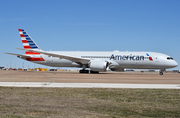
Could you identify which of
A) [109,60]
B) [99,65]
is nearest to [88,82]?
[99,65]

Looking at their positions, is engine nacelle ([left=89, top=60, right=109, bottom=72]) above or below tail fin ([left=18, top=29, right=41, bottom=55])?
below

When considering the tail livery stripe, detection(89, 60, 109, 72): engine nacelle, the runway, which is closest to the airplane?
detection(89, 60, 109, 72): engine nacelle

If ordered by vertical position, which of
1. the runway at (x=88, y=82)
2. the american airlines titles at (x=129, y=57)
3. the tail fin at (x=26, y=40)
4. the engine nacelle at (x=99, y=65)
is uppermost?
the tail fin at (x=26, y=40)

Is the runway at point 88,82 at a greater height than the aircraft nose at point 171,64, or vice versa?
the aircraft nose at point 171,64

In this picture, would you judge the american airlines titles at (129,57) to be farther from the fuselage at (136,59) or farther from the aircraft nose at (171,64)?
the aircraft nose at (171,64)

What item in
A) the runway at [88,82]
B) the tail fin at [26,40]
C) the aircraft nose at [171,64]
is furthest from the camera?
the tail fin at [26,40]

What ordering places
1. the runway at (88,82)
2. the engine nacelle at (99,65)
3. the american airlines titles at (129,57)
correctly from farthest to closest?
the american airlines titles at (129,57) < the engine nacelle at (99,65) < the runway at (88,82)

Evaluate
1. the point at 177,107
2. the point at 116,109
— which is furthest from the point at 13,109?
the point at 177,107

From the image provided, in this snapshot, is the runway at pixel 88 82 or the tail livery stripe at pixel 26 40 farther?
the tail livery stripe at pixel 26 40

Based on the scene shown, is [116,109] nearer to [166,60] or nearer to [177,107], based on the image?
[177,107]

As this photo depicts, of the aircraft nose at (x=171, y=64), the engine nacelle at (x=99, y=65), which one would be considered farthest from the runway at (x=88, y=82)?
the aircraft nose at (x=171, y=64)

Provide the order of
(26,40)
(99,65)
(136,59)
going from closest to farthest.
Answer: (99,65), (136,59), (26,40)

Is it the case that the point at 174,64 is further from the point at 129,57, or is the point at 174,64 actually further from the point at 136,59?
the point at 129,57

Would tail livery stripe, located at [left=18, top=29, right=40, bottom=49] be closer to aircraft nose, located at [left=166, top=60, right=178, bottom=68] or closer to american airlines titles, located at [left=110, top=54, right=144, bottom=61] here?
american airlines titles, located at [left=110, top=54, right=144, bottom=61]
